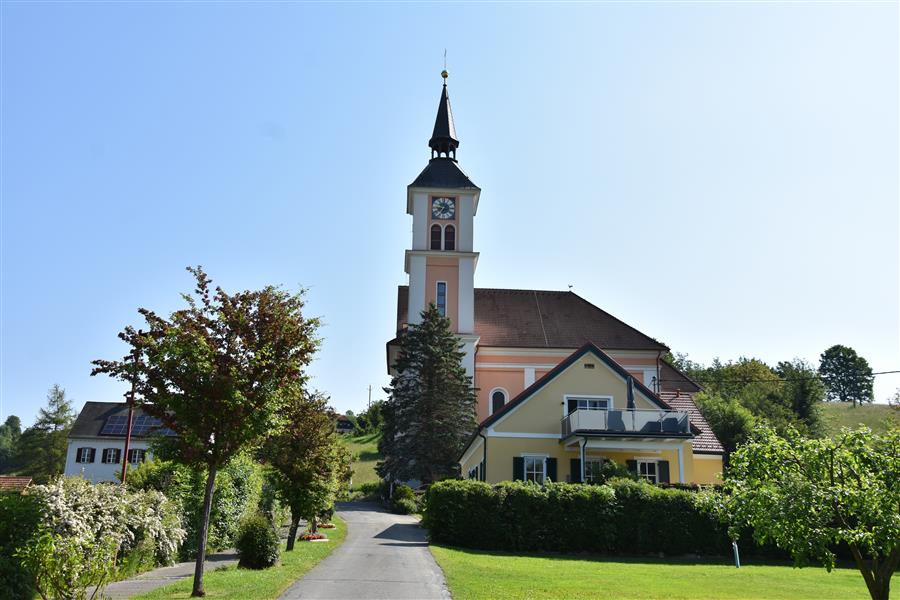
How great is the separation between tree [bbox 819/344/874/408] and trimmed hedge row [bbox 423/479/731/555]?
106 m

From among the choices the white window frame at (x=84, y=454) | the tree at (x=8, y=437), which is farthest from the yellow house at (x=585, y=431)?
the tree at (x=8, y=437)

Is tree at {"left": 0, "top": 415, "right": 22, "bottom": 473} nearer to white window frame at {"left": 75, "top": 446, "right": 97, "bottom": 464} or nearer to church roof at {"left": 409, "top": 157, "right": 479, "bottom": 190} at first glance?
white window frame at {"left": 75, "top": 446, "right": 97, "bottom": 464}

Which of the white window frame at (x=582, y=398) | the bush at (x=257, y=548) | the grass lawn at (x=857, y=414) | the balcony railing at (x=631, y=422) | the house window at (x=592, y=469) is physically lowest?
the bush at (x=257, y=548)

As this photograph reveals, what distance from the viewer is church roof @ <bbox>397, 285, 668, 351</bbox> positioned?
50.2m

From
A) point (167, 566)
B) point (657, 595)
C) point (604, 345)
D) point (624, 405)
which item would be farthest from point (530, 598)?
point (604, 345)

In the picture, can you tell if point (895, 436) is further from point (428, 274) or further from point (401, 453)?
point (428, 274)

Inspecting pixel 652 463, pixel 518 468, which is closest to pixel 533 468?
pixel 518 468

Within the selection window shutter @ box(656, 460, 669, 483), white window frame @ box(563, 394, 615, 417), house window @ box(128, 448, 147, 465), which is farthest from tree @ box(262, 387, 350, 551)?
house window @ box(128, 448, 147, 465)

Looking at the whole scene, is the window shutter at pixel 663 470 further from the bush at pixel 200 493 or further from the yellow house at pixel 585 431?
the bush at pixel 200 493

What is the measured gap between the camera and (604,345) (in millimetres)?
49688

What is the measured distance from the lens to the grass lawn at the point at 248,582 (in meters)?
12.3

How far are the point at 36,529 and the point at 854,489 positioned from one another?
1240 centimetres

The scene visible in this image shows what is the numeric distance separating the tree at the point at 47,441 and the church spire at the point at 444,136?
4785cm

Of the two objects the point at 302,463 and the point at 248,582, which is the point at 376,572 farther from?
the point at 302,463
